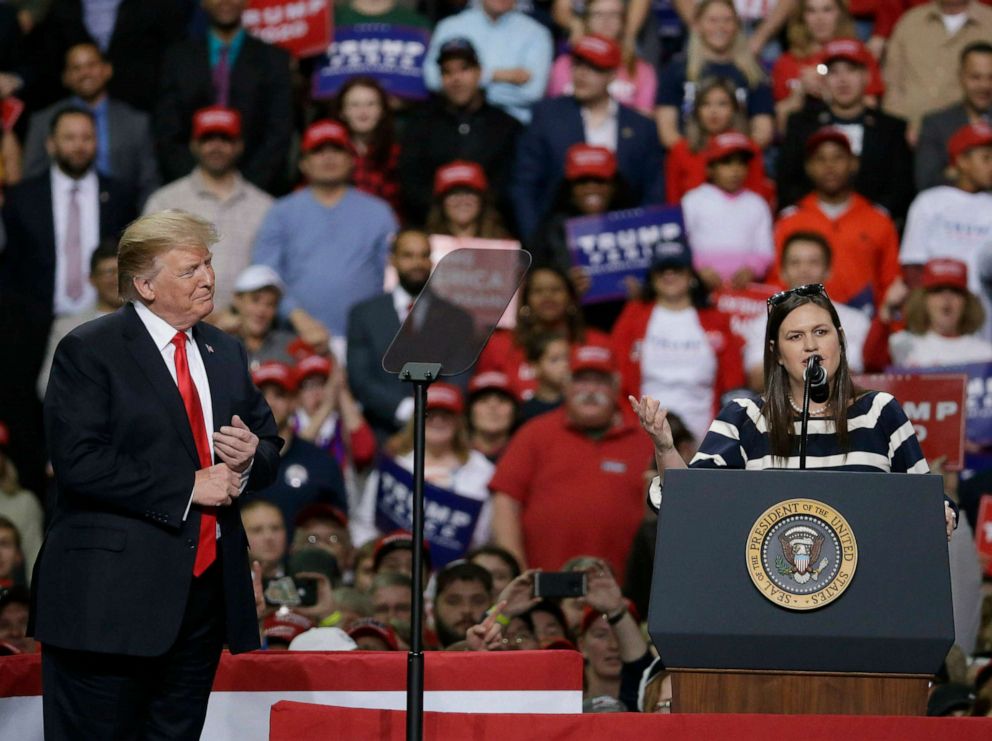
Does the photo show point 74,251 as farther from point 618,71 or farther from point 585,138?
point 618,71

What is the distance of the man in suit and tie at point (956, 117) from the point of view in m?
10.8

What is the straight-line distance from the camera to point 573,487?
8359 millimetres

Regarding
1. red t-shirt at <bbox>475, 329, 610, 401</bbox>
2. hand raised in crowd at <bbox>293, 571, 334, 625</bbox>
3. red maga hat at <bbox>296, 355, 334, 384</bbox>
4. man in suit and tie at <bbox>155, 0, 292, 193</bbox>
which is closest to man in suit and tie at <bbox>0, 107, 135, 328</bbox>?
man in suit and tie at <bbox>155, 0, 292, 193</bbox>

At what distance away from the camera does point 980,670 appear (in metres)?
6.26

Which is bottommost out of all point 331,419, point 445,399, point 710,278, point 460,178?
point 331,419

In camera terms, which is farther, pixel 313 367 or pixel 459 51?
pixel 459 51

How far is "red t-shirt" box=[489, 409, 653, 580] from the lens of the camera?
326 inches

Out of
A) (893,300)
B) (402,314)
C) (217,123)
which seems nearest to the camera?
(402,314)

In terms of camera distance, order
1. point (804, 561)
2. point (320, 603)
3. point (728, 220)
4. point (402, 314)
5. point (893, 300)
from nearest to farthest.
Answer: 1. point (804, 561)
2. point (320, 603)
3. point (402, 314)
4. point (893, 300)
5. point (728, 220)

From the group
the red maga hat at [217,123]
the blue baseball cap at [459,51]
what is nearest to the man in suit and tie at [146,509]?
the red maga hat at [217,123]

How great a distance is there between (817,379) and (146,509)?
1494mm

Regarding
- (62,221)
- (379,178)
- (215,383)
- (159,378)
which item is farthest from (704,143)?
(159,378)

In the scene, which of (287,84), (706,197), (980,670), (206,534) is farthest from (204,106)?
(206,534)

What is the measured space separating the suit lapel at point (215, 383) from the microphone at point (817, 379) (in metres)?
1.31
